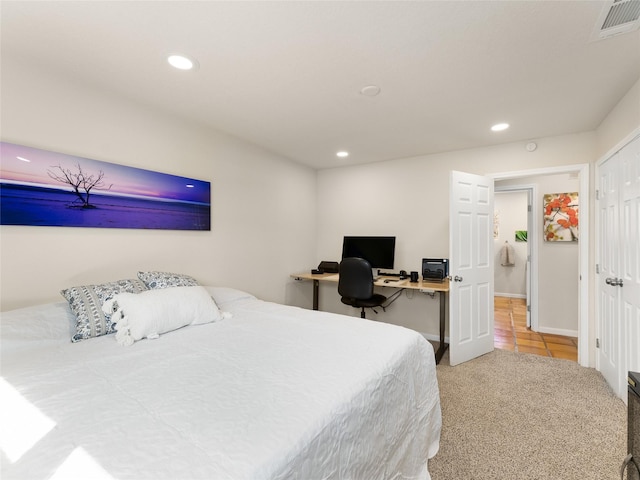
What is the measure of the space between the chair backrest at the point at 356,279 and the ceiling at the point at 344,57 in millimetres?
1414

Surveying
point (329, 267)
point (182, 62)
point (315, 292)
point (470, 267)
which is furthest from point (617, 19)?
point (315, 292)

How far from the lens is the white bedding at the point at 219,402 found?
765mm

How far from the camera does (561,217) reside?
3934mm

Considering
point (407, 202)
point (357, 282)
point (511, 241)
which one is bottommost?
point (357, 282)

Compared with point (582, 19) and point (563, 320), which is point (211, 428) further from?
point (563, 320)

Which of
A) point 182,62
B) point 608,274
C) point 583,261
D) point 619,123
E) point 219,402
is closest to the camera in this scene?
point 219,402

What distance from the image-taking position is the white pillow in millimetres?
1611

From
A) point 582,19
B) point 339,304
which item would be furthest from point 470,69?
point 339,304

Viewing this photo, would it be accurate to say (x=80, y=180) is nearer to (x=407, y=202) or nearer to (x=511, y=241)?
(x=407, y=202)

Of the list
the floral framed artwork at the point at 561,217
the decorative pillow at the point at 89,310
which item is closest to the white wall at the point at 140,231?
the decorative pillow at the point at 89,310

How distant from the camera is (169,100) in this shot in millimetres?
2287

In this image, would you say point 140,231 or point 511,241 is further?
point 511,241

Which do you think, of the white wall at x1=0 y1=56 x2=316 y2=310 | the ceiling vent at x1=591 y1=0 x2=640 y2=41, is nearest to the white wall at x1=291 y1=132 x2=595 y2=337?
the white wall at x1=0 y1=56 x2=316 y2=310

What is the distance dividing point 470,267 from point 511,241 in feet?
12.9
